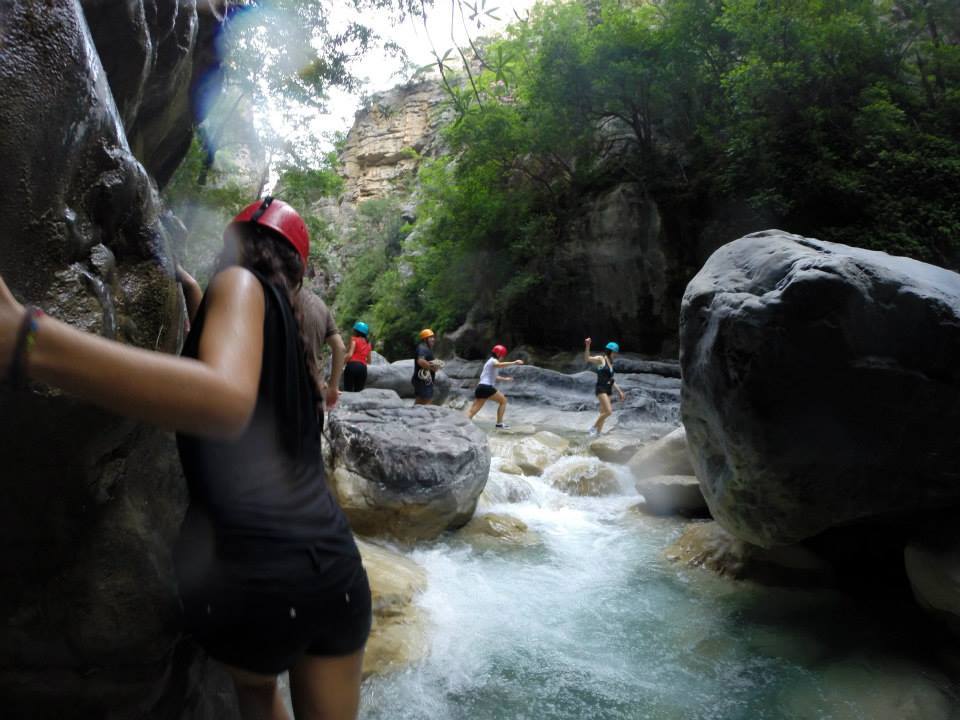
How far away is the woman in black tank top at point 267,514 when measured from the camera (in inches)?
44.0

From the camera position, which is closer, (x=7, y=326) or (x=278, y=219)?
(x=7, y=326)

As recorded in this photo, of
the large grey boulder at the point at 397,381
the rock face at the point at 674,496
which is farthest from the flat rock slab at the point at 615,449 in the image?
the large grey boulder at the point at 397,381

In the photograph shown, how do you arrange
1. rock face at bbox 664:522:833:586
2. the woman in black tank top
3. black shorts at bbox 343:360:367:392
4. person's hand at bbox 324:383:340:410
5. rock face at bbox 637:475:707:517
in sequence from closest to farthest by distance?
the woman in black tank top → person's hand at bbox 324:383:340:410 → rock face at bbox 664:522:833:586 → rock face at bbox 637:475:707:517 → black shorts at bbox 343:360:367:392

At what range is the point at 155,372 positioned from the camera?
2.88ft

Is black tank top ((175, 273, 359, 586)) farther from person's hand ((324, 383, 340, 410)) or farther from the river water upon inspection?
the river water

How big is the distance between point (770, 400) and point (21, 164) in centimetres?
→ 373

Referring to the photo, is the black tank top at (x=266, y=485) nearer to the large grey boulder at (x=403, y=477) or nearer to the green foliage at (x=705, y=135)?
the large grey boulder at (x=403, y=477)

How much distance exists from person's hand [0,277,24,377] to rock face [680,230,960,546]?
3651 millimetres

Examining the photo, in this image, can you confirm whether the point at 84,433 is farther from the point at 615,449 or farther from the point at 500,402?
the point at 500,402

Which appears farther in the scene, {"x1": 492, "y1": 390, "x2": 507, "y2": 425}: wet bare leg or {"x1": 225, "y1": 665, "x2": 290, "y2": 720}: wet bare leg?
{"x1": 492, "y1": 390, "x2": 507, "y2": 425}: wet bare leg

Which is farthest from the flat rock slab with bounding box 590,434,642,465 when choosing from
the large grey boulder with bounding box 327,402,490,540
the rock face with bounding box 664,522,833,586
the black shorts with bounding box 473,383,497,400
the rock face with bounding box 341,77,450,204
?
the rock face with bounding box 341,77,450,204

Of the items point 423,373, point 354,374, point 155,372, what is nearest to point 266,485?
point 155,372

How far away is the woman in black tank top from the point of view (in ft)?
3.67

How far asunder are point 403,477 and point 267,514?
4358mm
